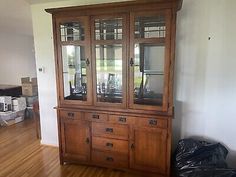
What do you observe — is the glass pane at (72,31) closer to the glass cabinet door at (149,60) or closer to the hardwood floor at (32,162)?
the glass cabinet door at (149,60)

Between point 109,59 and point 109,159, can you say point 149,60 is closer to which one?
point 109,59

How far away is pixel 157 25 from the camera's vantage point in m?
2.05

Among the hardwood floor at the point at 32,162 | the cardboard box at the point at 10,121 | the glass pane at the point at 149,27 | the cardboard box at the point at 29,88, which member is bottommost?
the hardwood floor at the point at 32,162

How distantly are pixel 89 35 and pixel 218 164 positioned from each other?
77.7 inches

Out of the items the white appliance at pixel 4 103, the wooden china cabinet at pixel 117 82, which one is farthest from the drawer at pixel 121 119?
the white appliance at pixel 4 103

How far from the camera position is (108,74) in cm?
239

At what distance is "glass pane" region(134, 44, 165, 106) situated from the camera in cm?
215

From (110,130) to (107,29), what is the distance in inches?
47.5

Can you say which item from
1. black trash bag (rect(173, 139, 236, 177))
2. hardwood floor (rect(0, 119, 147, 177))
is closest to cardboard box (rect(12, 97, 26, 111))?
hardwood floor (rect(0, 119, 147, 177))

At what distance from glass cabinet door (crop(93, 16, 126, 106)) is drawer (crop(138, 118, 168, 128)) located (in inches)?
11.9

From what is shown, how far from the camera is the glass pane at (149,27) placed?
204cm

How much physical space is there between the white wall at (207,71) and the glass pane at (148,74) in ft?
1.31

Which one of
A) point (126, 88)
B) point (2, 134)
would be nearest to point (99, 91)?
point (126, 88)

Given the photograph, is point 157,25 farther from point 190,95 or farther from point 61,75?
point 61,75
